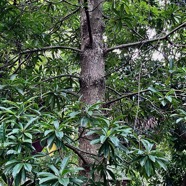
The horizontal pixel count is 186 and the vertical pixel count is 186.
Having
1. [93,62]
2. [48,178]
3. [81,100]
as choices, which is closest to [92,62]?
[93,62]

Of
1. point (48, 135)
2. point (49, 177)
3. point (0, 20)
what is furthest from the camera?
point (0, 20)

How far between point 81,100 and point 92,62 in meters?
0.23

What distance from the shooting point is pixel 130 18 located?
1.37m

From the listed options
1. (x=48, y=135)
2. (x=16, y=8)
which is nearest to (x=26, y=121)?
(x=48, y=135)

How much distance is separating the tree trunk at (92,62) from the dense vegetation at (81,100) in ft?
0.04

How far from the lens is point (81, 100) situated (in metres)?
1.52

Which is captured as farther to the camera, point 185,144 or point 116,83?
point 185,144

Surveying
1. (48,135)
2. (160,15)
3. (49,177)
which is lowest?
(49,177)

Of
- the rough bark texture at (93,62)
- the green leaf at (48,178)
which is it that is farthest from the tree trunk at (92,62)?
the green leaf at (48,178)

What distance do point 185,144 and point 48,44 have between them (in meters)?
2.00

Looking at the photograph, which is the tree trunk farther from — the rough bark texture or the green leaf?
the green leaf

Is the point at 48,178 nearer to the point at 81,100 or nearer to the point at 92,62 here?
the point at 81,100

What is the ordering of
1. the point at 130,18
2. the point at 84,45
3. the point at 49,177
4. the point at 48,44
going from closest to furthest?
1. the point at 49,177
2. the point at 130,18
3. the point at 84,45
4. the point at 48,44

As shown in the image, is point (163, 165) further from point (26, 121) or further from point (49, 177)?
point (26, 121)
